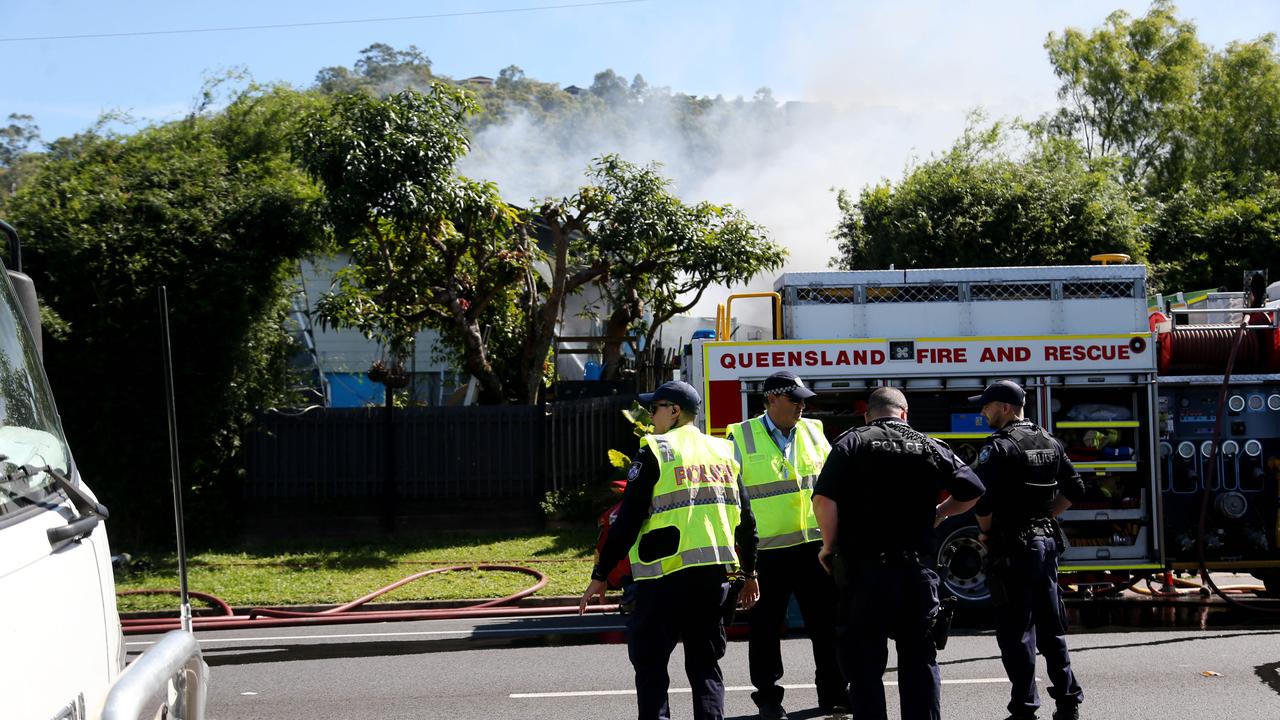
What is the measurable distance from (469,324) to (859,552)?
428 inches

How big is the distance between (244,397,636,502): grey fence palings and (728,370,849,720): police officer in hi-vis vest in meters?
8.27

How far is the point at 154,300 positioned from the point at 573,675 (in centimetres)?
820

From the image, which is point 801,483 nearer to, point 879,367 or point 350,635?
point 879,367

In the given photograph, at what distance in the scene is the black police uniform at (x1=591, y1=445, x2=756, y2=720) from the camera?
5094mm

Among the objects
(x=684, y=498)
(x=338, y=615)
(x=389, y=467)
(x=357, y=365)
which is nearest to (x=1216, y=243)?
(x=357, y=365)

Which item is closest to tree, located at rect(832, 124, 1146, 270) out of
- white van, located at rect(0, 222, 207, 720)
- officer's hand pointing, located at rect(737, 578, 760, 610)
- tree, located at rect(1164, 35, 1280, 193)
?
tree, located at rect(1164, 35, 1280, 193)

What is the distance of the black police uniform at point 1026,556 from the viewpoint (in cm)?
589

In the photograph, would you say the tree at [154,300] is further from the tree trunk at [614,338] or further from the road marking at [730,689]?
the road marking at [730,689]

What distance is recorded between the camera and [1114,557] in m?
9.44

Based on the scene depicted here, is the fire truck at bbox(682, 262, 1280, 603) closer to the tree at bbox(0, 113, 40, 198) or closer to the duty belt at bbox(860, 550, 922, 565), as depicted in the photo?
the duty belt at bbox(860, 550, 922, 565)

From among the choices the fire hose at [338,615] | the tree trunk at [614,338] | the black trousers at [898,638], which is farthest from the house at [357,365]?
the black trousers at [898,638]

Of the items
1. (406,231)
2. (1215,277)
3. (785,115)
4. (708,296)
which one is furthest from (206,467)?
(785,115)

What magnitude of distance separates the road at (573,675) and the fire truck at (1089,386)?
0.99 meters

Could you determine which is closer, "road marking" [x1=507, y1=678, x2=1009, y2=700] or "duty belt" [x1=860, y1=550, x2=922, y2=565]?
"duty belt" [x1=860, y1=550, x2=922, y2=565]
